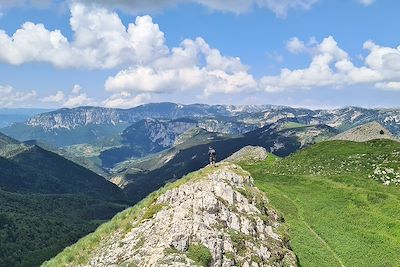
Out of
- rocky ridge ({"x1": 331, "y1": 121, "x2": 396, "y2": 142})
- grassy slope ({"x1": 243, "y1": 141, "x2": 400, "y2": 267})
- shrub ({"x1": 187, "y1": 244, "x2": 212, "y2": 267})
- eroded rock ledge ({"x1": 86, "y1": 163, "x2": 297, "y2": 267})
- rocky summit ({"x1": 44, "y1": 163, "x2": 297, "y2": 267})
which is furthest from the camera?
rocky ridge ({"x1": 331, "y1": 121, "x2": 396, "y2": 142})

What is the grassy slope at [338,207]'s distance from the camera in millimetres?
63281

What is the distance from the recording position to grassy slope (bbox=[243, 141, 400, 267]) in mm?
63281

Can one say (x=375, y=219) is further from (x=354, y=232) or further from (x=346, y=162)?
(x=346, y=162)

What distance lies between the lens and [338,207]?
79938 mm

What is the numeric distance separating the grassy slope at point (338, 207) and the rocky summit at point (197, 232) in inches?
356

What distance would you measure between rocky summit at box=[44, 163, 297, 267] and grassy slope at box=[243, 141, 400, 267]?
905 centimetres

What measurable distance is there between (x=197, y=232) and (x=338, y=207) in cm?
4075

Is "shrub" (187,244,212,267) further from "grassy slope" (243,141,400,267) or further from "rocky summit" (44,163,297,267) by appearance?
"grassy slope" (243,141,400,267)

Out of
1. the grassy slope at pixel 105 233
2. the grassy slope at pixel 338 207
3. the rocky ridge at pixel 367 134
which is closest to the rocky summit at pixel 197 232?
the grassy slope at pixel 105 233

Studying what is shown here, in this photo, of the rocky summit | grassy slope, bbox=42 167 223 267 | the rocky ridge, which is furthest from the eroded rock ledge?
the rocky ridge

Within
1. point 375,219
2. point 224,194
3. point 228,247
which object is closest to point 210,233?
point 228,247

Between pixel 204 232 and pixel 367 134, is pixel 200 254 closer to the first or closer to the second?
pixel 204 232

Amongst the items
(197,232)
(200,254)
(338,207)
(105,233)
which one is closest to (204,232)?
(197,232)

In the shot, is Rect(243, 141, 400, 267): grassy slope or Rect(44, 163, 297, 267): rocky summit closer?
Rect(44, 163, 297, 267): rocky summit
